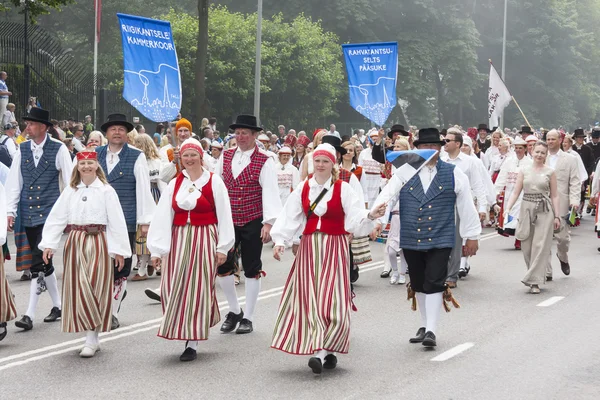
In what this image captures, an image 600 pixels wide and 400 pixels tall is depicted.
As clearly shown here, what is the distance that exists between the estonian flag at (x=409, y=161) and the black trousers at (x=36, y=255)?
3.43 meters

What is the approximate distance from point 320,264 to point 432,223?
1.27m

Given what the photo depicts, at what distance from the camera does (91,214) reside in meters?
8.94

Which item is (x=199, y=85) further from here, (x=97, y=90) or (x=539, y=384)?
(x=539, y=384)

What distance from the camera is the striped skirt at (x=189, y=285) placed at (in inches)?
337

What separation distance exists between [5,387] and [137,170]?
3.17 m

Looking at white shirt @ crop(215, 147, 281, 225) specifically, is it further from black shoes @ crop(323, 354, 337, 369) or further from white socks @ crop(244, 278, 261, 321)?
black shoes @ crop(323, 354, 337, 369)

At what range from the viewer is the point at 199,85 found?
29047 mm

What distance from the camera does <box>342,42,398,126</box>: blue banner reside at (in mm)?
18766

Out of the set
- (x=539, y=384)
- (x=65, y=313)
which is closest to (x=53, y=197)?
(x=65, y=313)

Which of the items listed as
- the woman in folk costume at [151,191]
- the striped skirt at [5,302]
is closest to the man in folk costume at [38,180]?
the striped skirt at [5,302]

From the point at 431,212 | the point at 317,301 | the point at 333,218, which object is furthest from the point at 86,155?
the point at 431,212

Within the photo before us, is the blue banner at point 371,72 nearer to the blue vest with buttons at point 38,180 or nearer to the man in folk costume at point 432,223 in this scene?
the blue vest with buttons at point 38,180

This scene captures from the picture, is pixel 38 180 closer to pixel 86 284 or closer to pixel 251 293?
pixel 86 284

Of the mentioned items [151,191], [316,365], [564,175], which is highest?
[564,175]
